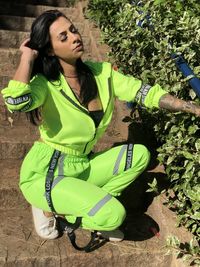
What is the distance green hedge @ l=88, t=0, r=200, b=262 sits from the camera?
3.30 m

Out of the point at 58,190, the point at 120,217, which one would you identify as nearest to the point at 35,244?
the point at 58,190

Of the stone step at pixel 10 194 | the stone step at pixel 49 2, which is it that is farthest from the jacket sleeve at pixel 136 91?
the stone step at pixel 49 2

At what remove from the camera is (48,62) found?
3229mm

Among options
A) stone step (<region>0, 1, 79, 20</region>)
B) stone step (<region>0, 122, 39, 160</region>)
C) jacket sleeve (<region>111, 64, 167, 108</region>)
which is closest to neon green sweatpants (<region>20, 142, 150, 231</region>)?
jacket sleeve (<region>111, 64, 167, 108</region>)

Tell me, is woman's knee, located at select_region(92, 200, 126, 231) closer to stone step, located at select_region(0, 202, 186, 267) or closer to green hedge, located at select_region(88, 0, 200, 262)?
stone step, located at select_region(0, 202, 186, 267)

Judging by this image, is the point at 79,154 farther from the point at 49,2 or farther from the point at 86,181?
the point at 49,2

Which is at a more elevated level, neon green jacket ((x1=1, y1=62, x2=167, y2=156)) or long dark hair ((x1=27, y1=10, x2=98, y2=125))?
long dark hair ((x1=27, y1=10, x2=98, y2=125))

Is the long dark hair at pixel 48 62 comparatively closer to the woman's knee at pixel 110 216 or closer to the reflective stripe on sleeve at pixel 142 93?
the reflective stripe on sleeve at pixel 142 93

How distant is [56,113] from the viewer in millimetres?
3211

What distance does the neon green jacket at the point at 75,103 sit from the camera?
317 centimetres

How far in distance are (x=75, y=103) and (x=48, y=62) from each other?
359mm

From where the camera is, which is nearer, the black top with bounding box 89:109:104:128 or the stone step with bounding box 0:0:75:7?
the black top with bounding box 89:109:104:128

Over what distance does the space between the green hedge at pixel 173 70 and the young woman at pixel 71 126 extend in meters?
0.25

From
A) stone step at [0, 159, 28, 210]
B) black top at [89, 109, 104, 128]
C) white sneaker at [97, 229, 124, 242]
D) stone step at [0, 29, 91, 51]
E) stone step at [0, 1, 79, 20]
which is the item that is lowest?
stone step at [0, 159, 28, 210]
